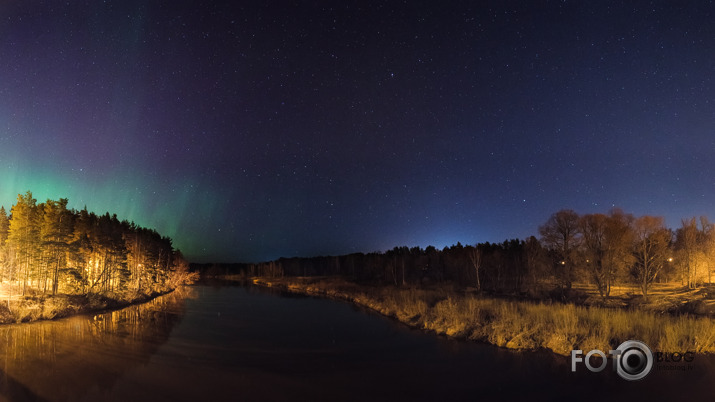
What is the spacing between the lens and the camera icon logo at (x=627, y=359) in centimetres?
1425

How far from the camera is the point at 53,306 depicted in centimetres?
2997

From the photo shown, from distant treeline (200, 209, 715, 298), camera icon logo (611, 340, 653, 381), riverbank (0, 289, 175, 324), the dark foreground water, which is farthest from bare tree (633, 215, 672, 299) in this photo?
riverbank (0, 289, 175, 324)

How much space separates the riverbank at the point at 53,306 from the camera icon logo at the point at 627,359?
33.0 meters

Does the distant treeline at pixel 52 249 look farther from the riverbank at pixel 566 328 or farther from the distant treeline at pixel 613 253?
the distant treeline at pixel 613 253

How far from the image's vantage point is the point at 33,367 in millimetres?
14336

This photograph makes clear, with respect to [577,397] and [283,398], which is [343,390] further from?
[577,397]

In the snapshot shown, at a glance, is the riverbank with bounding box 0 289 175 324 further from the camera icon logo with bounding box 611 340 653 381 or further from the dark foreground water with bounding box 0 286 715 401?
the camera icon logo with bounding box 611 340 653 381

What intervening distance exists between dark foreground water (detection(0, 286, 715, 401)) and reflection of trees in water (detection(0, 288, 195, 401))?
0.04 m

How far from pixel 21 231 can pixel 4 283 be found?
1168 centimetres

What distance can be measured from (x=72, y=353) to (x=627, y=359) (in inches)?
901

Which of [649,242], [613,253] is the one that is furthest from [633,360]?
[649,242]

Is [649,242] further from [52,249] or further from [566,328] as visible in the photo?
[52,249]

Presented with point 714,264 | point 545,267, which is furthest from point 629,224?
point 714,264

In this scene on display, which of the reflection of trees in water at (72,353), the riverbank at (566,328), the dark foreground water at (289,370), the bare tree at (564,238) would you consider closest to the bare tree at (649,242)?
the bare tree at (564,238)
